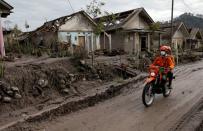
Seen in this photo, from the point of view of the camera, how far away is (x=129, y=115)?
22.3ft

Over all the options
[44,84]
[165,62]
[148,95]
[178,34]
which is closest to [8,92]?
[44,84]

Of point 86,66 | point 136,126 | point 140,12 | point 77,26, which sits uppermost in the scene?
point 140,12

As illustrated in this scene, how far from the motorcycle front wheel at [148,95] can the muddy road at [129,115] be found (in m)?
0.17

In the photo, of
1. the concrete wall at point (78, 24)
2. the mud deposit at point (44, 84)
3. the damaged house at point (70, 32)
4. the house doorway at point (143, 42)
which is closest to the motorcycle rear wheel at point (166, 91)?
the mud deposit at point (44, 84)

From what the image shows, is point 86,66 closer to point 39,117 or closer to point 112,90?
point 112,90

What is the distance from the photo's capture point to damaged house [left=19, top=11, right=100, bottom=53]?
23375 millimetres

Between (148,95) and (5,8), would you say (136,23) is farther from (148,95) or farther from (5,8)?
(148,95)

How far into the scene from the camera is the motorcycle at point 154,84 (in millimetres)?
7512

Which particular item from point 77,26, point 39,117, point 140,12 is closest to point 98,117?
point 39,117

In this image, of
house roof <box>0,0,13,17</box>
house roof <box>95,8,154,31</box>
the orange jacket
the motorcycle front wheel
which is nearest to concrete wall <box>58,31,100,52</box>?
house roof <box>95,8,154,31</box>

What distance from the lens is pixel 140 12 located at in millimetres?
30141

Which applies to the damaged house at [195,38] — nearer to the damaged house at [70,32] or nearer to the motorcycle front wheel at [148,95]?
the damaged house at [70,32]

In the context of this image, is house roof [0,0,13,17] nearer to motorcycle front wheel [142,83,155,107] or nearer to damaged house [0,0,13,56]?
damaged house [0,0,13,56]

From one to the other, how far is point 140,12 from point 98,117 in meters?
25.2
